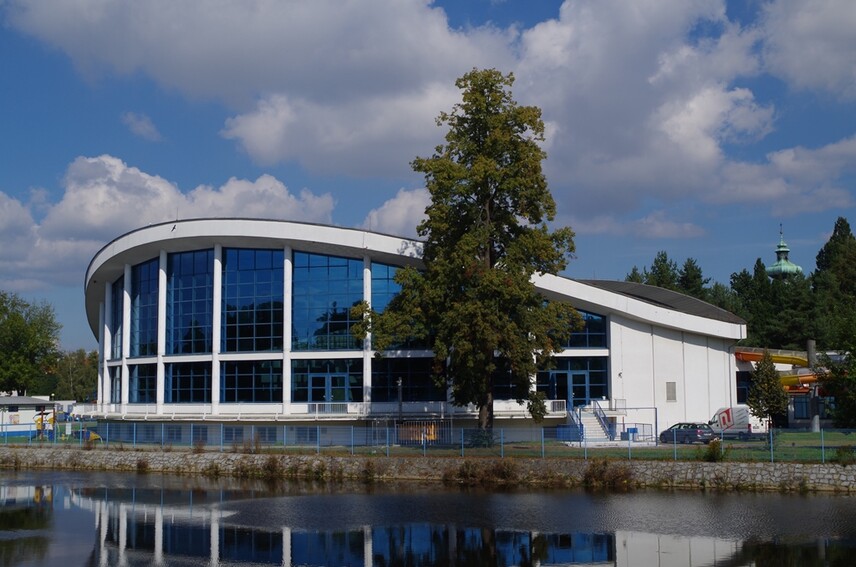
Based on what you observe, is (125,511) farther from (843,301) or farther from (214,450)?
(843,301)

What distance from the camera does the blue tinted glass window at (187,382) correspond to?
51156 millimetres

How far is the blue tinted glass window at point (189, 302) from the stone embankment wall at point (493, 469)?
1087 centimetres

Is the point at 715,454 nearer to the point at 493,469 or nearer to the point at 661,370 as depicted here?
the point at 493,469

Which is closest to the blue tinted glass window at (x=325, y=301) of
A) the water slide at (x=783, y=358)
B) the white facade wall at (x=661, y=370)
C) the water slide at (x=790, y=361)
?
the white facade wall at (x=661, y=370)

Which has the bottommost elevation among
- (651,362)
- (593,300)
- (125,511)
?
(125,511)

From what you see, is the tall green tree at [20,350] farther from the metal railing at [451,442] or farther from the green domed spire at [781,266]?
the green domed spire at [781,266]

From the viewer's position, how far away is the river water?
1994 centimetres

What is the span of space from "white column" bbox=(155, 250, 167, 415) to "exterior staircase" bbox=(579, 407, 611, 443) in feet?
79.6

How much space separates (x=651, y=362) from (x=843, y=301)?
4943 cm

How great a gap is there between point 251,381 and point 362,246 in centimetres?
1007

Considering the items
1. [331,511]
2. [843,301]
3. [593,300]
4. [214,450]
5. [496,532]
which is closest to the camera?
[496,532]

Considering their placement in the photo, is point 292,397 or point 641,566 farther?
point 292,397

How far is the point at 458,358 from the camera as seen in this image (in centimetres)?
3762

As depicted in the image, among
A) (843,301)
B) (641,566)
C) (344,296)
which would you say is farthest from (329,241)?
(843,301)
